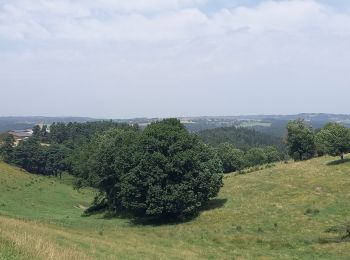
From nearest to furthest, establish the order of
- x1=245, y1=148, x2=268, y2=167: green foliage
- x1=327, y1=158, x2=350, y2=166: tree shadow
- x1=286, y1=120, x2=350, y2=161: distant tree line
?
1. x1=327, y1=158, x2=350, y2=166: tree shadow
2. x1=286, y1=120, x2=350, y2=161: distant tree line
3. x1=245, y1=148, x2=268, y2=167: green foliage

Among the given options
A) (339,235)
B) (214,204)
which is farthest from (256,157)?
(339,235)

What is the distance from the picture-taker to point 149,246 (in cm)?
3619

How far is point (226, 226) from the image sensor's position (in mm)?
47375

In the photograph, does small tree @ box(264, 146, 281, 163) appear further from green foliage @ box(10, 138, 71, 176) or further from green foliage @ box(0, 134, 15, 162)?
green foliage @ box(0, 134, 15, 162)

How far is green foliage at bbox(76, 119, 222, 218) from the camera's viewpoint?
54.4 metres

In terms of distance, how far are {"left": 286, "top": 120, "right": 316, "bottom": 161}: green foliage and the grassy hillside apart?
46.3ft

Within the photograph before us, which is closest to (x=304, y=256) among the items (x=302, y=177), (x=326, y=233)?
(x=326, y=233)

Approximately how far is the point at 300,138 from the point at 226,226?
50.0 meters

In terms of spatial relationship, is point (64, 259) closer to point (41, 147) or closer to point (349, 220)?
point (349, 220)

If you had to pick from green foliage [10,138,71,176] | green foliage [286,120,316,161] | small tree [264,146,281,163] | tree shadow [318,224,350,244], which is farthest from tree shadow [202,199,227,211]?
small tree [264,146,281,163]

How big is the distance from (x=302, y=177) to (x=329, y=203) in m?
15.6

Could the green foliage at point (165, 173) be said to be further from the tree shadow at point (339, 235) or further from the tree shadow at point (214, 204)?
the tree shadow at point (339, 235)

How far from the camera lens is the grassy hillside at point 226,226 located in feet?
94.1

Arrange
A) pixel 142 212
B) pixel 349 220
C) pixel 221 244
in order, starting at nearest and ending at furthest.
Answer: pixel 221 244, pixel 349 220, pixel 142 212
